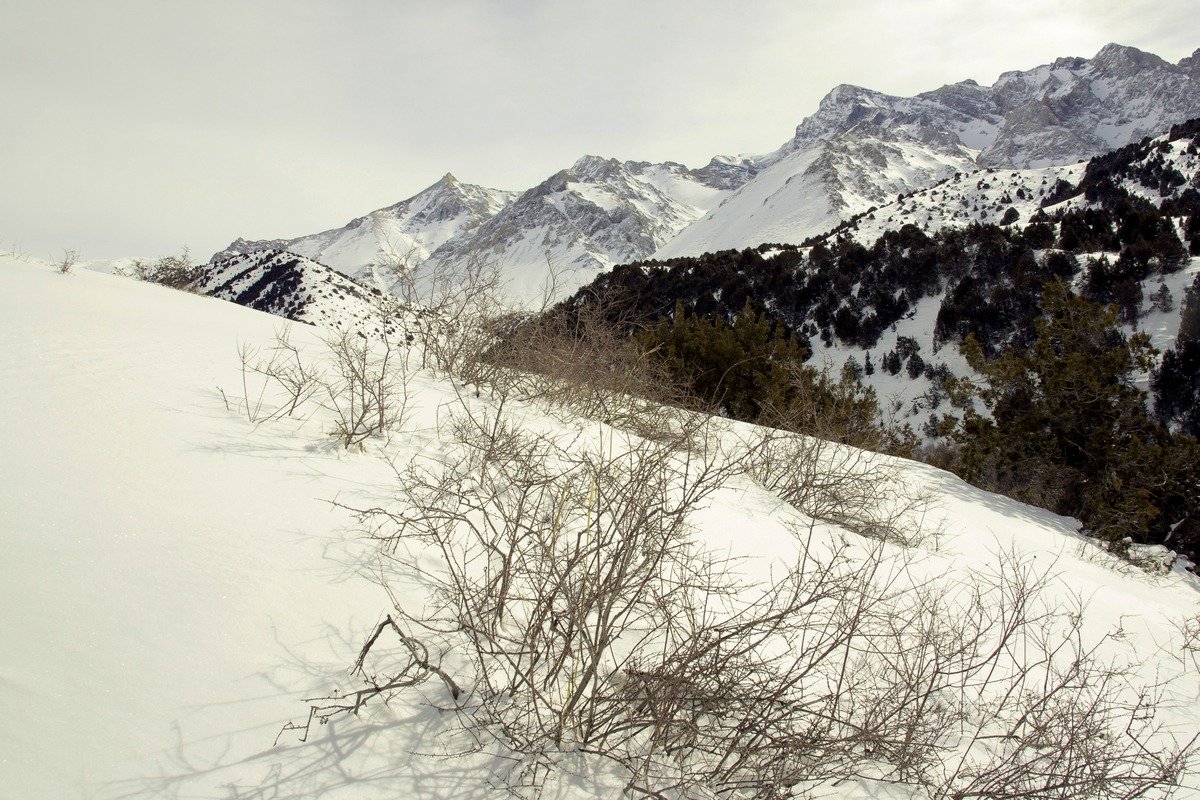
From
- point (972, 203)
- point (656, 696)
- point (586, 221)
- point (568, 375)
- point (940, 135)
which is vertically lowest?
point (656, 696)

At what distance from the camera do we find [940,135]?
437ft

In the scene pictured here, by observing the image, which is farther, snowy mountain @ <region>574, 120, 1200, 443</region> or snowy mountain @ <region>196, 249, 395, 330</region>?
snowy mountain @ <region>196, 249, 395, 330</region>

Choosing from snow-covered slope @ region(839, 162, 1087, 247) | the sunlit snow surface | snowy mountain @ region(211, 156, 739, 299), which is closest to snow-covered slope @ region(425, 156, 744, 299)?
snowy mountain @ region(211, 156, 739, 299)

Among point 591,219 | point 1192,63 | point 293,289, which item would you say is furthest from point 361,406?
point 1192,63

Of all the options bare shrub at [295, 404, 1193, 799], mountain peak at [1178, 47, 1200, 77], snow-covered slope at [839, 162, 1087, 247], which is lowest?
bare shrub at [295, 404, 1193, 799]

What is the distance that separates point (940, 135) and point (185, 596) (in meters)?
165

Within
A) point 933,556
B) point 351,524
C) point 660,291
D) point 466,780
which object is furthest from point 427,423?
point 660,291

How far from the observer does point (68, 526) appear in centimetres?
184

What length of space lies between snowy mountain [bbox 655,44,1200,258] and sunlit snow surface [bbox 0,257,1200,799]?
196 feet

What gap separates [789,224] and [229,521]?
6625 cm

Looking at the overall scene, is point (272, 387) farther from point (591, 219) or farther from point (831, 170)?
point (591, 219)

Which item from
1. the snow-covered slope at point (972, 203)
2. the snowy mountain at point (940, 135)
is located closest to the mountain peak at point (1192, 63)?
the snowy mountain at point (940, 135)

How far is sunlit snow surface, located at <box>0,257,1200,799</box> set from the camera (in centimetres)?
134

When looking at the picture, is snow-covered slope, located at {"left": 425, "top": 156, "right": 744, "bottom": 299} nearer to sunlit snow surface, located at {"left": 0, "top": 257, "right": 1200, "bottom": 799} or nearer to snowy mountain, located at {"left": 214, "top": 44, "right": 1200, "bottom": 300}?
snowy mountain, located at {"left": 214, "top": 44, "right": 1200, "bottom": 300}
